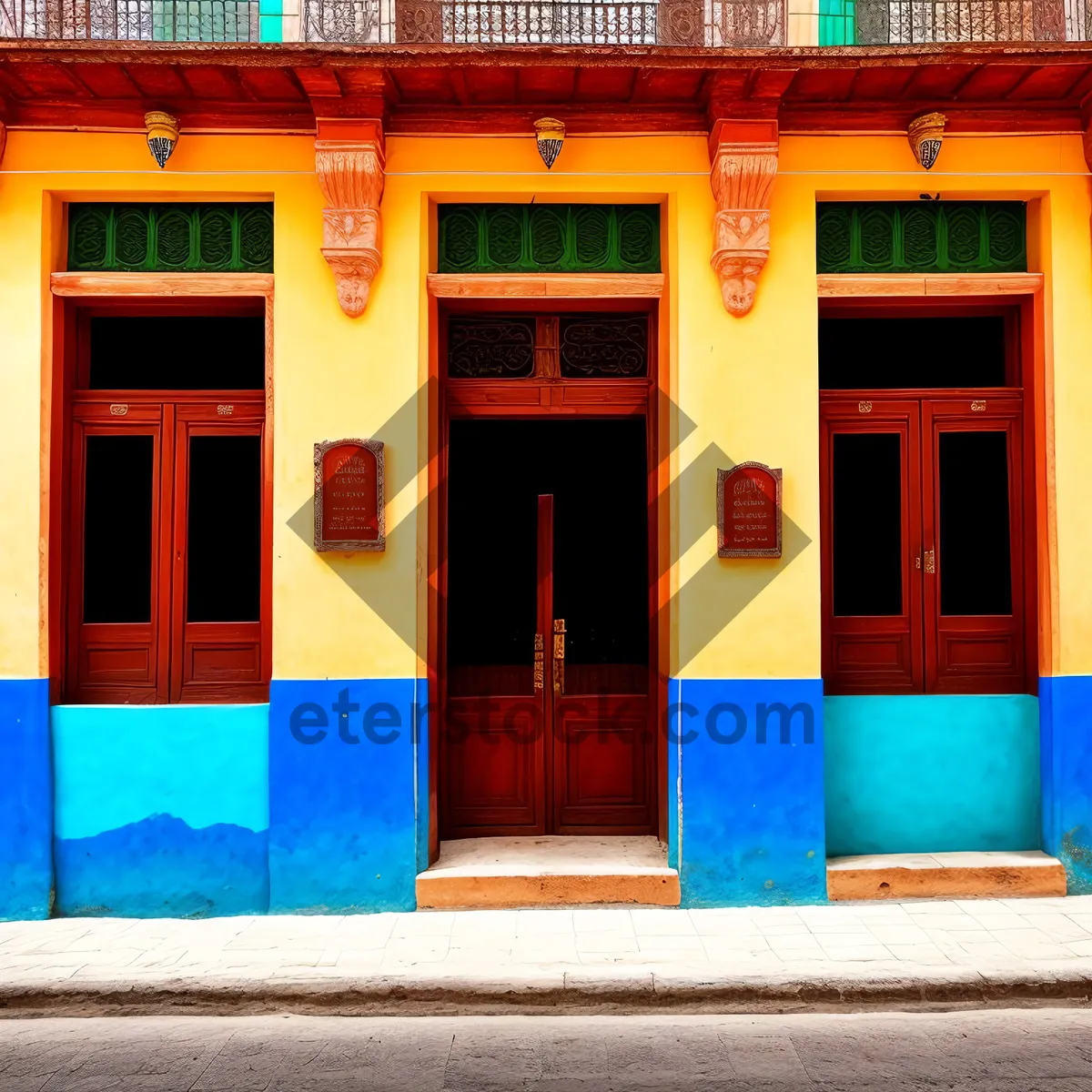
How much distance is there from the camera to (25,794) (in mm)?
5715

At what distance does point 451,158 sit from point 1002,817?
213 inches

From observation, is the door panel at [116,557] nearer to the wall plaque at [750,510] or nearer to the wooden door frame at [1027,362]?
the wall plaque at [750,510]

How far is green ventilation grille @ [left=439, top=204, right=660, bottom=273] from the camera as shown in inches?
241

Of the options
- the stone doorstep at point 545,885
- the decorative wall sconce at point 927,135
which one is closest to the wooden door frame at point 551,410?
the stone doorstep at point 545,885

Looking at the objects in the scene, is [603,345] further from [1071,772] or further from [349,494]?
[1071,772]

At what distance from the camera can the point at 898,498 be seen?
6.36 m

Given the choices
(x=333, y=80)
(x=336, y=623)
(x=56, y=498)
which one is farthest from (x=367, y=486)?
(x=333, y=80)

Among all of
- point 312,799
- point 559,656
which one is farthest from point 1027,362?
point 312,799

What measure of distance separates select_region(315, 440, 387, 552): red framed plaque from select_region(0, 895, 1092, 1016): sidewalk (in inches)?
88.4

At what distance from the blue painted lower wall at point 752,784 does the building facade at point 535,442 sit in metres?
0.02

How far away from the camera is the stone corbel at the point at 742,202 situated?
5.74 metres

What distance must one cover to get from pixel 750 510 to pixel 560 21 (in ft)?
10.8

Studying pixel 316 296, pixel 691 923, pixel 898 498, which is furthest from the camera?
pixel 898 498

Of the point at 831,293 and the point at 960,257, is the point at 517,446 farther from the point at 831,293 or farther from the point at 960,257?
the point at 960,257
